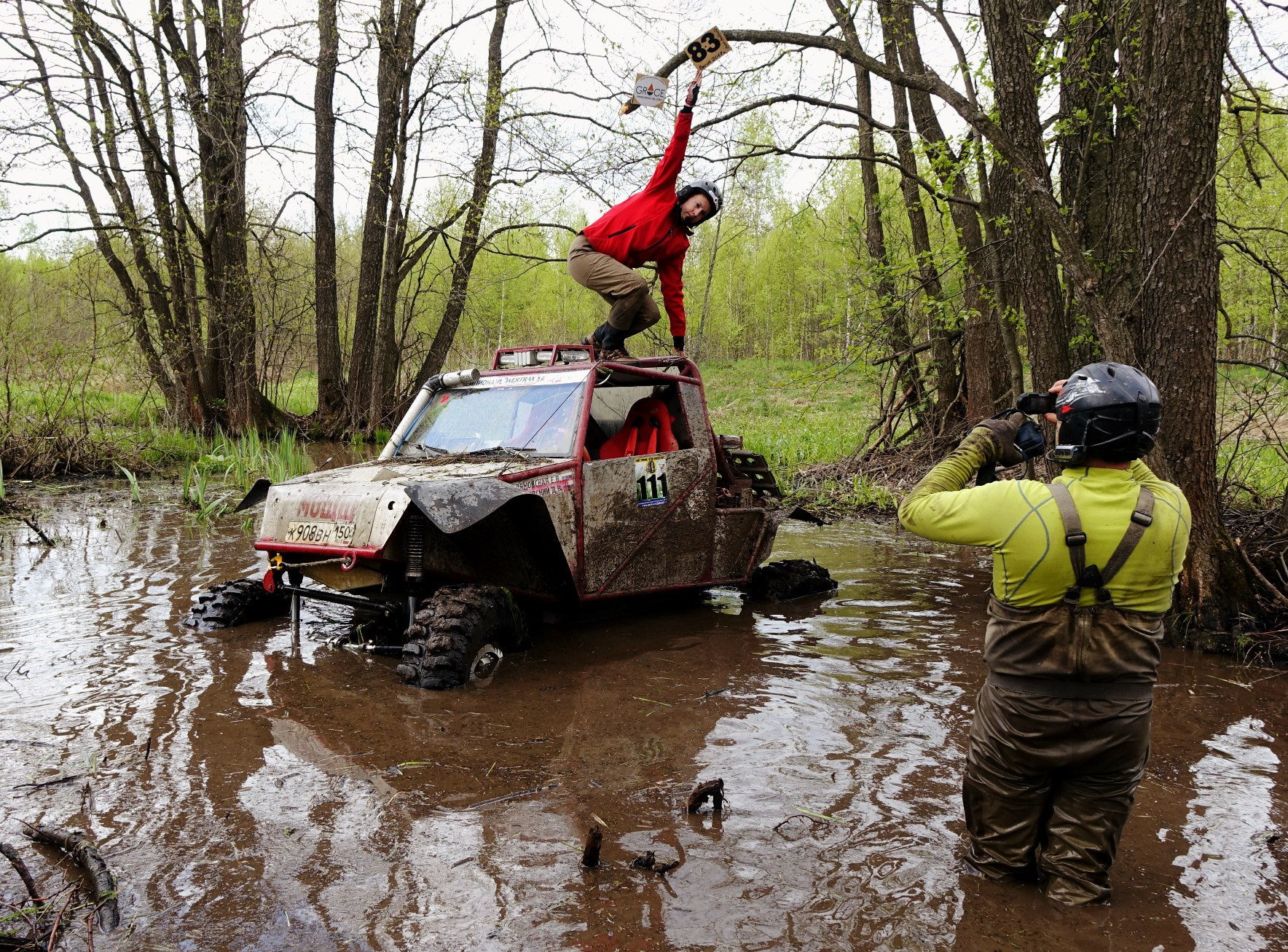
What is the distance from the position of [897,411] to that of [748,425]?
7.01 m

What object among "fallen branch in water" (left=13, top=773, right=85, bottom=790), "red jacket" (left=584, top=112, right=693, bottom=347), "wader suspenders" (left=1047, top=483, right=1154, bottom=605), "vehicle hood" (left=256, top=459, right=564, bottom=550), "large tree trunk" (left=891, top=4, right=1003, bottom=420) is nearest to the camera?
"wader suspenders" (left=1047, top=483, right=1154, bottom=605)

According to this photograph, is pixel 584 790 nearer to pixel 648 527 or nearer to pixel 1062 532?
pixel 1062 532

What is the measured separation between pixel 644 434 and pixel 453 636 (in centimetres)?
231

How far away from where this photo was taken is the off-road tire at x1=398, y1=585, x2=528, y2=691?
5.09 metres

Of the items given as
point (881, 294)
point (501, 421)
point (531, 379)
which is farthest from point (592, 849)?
point (881, 294)

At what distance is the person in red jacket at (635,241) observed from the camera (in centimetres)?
677

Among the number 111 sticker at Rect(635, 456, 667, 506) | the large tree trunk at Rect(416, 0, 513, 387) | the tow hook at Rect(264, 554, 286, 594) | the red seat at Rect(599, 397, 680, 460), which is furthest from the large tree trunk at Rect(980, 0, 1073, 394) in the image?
the large tree trunk at Rect(416, 0, 513, 387)

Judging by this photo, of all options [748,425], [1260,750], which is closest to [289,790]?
[1260,750]

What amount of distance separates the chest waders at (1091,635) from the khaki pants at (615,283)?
415 centimetres

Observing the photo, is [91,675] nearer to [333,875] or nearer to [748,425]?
[333,875]

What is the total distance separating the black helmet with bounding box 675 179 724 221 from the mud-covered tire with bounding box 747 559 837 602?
288 cm

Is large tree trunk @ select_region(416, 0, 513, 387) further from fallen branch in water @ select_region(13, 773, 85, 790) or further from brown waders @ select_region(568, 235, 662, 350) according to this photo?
fallen branch in water @ select_region(13, 773, 85, 790)

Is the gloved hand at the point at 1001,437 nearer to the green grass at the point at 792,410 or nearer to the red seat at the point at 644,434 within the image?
the red seat at the point at 644,434

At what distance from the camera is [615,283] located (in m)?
6.77
